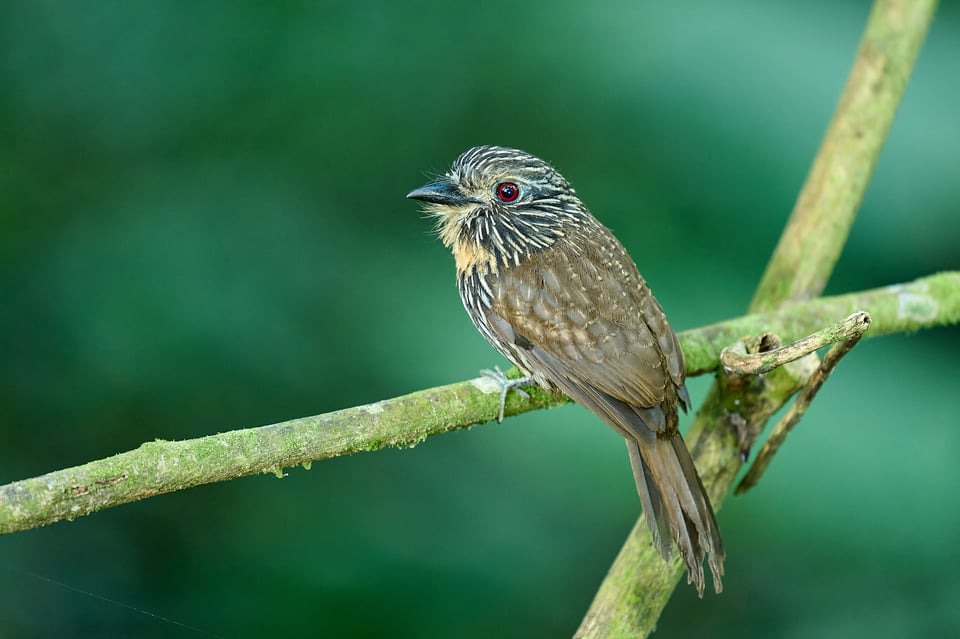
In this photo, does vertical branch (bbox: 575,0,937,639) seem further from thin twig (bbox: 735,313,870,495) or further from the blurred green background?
the blurred green background

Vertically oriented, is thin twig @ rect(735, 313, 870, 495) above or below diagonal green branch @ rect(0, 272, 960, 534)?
below

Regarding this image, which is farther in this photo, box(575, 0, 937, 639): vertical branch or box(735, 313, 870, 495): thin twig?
box(575, 0, 937, 639): vertical branch

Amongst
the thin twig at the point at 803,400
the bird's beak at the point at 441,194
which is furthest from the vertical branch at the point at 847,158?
the bird's beak at the point at 441,194

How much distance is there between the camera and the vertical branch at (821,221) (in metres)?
2.17

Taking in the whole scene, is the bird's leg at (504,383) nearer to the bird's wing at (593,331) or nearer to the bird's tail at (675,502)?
the bird's wing at (593,331)

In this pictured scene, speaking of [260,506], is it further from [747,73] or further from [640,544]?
[747,73]

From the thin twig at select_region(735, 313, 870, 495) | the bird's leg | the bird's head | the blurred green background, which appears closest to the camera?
the thin twig at select_region(735, 313, 870, 495)

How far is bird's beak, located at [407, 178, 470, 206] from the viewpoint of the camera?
8.18ft

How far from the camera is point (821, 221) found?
2908mm

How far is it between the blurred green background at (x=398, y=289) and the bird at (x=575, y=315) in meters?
0.77

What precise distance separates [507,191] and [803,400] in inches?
33.3

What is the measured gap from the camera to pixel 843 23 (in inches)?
152

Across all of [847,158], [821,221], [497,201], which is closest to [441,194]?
[497,201]

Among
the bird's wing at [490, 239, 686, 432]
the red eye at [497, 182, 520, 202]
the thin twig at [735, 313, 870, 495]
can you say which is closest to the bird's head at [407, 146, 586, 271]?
the red eye at [497, 182, 520, 202]
